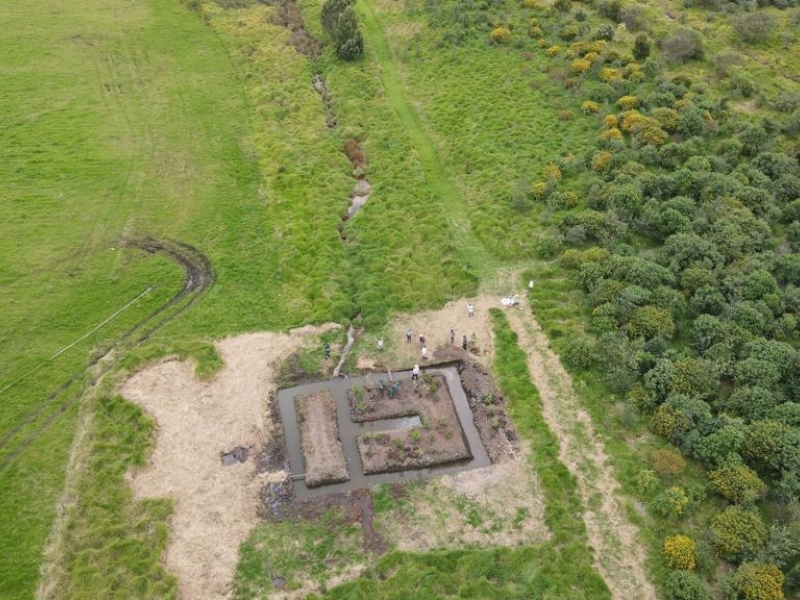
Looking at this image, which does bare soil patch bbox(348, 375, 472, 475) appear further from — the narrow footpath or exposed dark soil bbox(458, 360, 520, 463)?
the narrow footpath

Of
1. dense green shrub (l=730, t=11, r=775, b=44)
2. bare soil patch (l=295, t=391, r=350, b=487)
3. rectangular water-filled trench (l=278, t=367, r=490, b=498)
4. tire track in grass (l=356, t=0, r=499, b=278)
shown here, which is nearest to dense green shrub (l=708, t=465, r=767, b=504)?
rectangular water-filled trench (l=278, t=367, r=490, b=498)

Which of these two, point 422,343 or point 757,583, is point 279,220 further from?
point 757,583

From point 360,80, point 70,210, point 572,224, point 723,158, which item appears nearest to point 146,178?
point 70,210

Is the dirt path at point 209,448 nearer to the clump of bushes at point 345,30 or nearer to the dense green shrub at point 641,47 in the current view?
the clump of bushes at point 345,30

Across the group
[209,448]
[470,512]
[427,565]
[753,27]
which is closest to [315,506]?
[427,565]

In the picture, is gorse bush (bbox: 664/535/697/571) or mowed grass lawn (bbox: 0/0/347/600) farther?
mowed grass lawn (bbox: 0/0/347/600)

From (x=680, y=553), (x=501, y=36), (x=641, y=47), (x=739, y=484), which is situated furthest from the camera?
(x=501, y=36)

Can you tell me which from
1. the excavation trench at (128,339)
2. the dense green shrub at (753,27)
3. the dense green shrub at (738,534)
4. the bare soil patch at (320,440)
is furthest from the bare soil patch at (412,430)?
the dense green shrub at (753,27)
